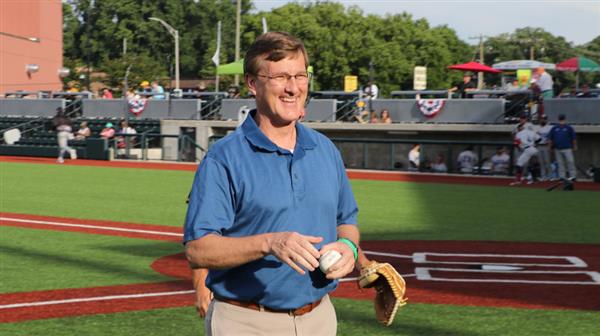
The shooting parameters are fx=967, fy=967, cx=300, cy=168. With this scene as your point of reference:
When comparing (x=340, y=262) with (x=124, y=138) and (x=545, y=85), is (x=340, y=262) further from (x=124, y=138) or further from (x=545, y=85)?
(x=124, y=138)

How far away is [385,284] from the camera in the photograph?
3.75m

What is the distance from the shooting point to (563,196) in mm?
22062

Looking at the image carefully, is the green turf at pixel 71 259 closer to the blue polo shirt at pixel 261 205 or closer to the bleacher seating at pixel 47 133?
the blue polo shirt at pixel 261 205

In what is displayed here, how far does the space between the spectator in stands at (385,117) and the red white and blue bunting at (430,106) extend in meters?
1.10

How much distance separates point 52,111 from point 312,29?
156ft

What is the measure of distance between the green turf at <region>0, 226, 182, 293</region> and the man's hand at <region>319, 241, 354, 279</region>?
265 inches

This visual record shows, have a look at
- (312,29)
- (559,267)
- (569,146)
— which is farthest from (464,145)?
(312,29)

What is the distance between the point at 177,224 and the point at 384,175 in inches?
549

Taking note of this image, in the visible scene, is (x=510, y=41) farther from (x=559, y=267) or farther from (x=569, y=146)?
(x=559, y=267)

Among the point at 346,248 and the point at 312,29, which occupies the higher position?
the point at 312,29

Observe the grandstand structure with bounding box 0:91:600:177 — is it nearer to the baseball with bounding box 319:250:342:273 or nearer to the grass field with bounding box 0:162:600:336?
the grass field with bounding box 0:162:600:336

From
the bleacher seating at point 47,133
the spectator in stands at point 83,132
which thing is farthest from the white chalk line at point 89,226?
the spectator in stands at point 83,132

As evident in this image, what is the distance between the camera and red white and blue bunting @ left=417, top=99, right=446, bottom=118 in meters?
32.0

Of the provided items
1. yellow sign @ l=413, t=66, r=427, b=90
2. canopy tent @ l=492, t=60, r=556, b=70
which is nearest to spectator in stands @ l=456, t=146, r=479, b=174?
canopy tent @ l=492, t=60, r=556, b=70
